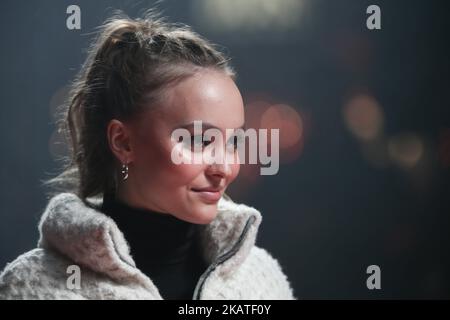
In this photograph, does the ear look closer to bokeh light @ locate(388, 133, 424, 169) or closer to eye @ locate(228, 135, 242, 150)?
eye @ locate(228, 135, 242, 150)

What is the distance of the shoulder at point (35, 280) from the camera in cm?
101

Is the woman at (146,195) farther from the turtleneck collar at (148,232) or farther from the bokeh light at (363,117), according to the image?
the bokeh light at (363,117)

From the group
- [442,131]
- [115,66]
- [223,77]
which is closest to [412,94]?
[442,131]

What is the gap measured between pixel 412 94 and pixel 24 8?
1033 millimetres

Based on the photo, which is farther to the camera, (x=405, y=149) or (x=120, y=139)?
(x=405, y=149)

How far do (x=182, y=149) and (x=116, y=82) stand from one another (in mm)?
200

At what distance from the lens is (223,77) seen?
3.71 feet

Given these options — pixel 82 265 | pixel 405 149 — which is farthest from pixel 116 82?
pixel 405 149

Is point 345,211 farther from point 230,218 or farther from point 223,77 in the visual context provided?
point 223,77

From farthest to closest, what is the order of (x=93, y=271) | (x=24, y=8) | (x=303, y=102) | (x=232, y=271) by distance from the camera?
(x=303, y=102) → (x=24, y=8) → (x=232, y=271) → (x=93, y=271)

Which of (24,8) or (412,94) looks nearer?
(24,8)

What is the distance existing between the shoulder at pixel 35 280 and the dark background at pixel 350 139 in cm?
55

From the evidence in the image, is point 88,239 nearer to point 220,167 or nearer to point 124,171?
point 124,171

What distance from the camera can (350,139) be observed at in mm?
1499
